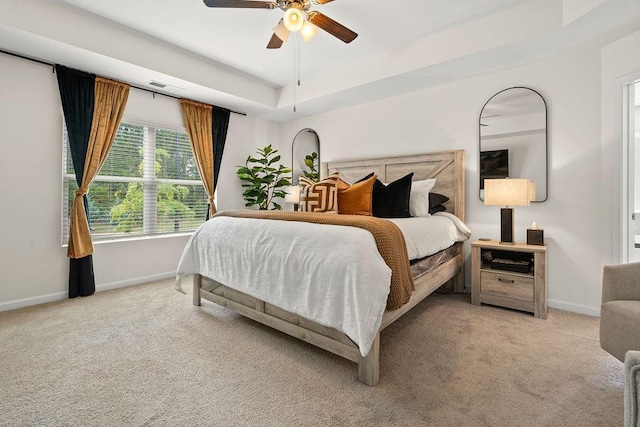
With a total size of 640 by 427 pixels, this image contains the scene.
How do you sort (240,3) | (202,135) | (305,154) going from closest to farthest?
(240,3) < (202,135) < (305,154)

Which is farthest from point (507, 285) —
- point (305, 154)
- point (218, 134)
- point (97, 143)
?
point (97, 143)

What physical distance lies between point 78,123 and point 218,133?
1.67 meters

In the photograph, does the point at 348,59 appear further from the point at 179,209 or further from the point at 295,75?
the point at 179,209

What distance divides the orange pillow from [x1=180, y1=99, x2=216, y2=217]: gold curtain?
7.43 ft

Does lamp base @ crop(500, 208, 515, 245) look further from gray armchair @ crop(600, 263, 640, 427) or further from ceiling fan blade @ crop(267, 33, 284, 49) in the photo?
ceiling fan blade @ crop(267, 33, 284, 49)

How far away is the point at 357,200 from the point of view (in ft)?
9.51

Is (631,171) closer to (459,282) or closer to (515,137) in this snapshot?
(515,137)

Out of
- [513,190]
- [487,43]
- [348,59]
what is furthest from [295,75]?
[513,190]

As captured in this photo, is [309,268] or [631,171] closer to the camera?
[309,268]

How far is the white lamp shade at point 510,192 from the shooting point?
2590 mm

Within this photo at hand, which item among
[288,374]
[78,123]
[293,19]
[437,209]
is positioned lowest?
[288,374]

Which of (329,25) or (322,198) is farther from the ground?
(329,25)

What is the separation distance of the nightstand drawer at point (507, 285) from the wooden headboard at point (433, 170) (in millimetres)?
754

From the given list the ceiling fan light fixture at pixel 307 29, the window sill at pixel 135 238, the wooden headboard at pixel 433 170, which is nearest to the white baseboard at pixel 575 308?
the wooden headboard at pixel 433 170
